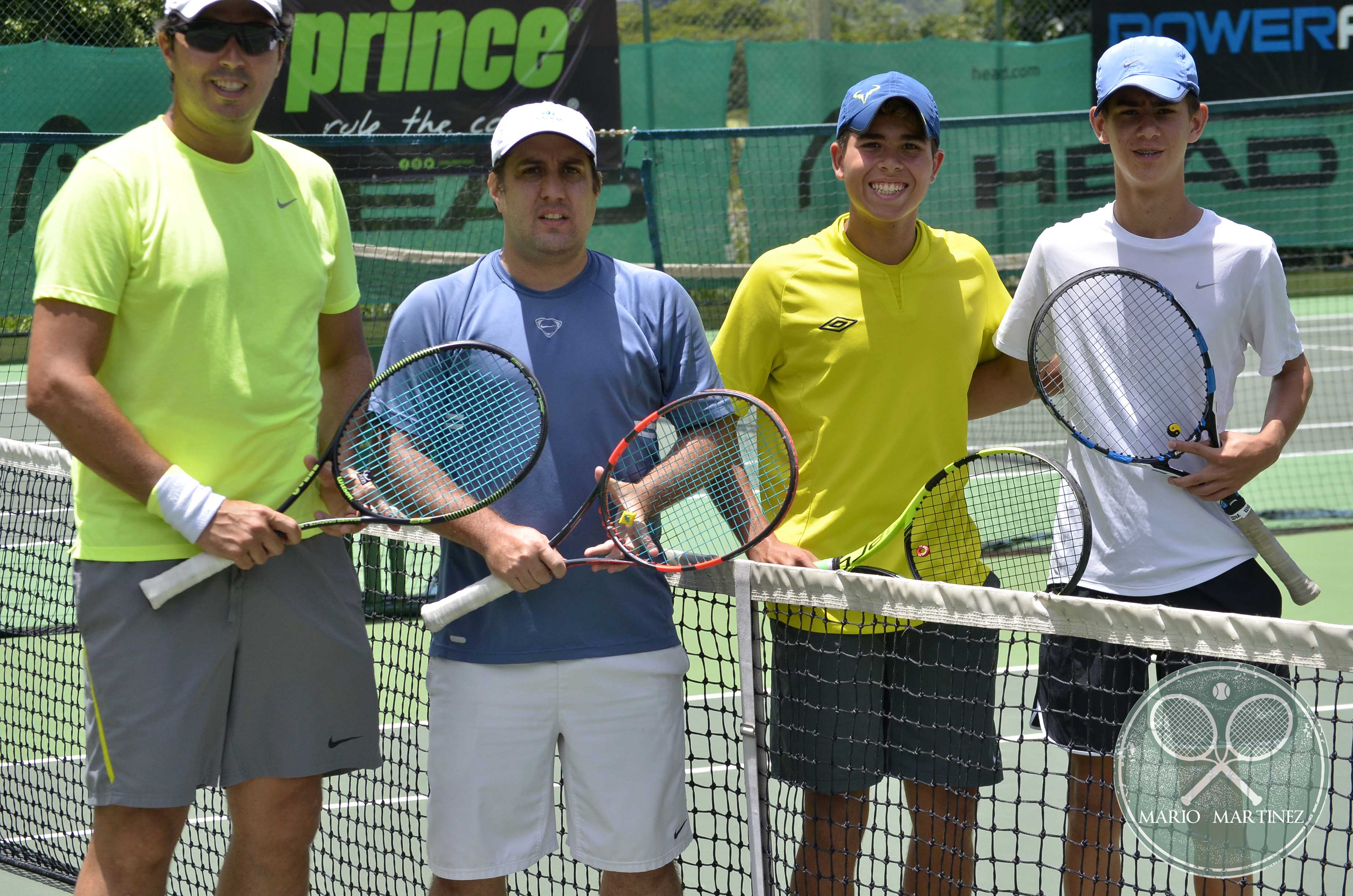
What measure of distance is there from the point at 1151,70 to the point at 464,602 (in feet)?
5.44

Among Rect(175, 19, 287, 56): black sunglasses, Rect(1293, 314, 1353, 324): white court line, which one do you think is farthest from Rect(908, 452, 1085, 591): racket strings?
Rect(1293, 314, 1353, 324): white court line

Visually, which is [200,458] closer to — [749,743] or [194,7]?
[194,7]

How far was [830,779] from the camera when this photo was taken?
2.75m

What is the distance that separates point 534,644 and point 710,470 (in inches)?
17.6

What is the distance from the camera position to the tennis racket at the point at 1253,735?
2.46 meters

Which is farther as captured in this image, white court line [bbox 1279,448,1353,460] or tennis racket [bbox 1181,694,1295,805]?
white court line [bbox 1279,448,1353,460]

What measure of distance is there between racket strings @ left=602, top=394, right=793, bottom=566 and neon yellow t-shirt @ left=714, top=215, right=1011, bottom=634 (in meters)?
0.16

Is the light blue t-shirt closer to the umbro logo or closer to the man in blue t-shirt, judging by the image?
the man in blue t-shirt

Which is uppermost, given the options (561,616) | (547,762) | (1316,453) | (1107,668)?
(561,616)

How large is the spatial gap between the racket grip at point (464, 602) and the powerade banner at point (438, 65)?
31.6 ft

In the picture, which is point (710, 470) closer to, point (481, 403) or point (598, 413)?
point (598, 413)

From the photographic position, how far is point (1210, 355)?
9.06ft

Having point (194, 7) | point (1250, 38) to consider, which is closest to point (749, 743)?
point (194, 7)

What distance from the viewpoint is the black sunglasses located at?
2.47 meters
